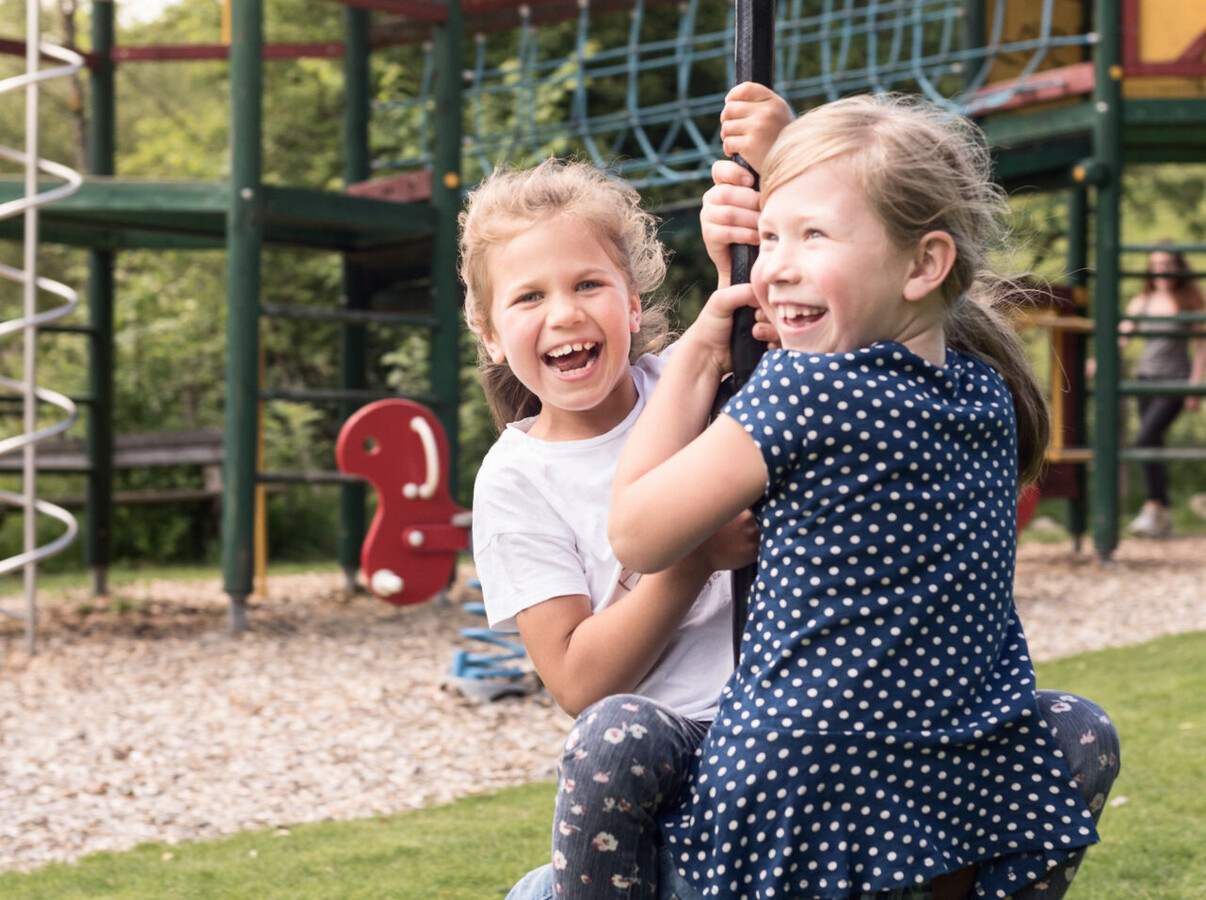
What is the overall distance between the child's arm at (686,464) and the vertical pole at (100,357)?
6.66 metres

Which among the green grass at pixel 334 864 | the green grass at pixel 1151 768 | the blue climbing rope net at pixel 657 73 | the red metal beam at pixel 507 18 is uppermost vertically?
the blue climbing rope net at pixel 657 73

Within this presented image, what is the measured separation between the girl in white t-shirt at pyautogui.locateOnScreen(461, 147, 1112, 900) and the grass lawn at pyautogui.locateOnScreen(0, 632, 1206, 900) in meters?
1.23

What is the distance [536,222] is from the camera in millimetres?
1795

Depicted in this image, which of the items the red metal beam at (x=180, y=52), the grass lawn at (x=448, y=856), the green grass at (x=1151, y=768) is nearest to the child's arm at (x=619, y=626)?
the grass lawn at (x=448, y=856)

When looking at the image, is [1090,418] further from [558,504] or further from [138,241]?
[558,504]

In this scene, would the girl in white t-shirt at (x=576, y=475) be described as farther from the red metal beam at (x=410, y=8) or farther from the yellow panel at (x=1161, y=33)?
the yellow panel at (x=1161, y=33)

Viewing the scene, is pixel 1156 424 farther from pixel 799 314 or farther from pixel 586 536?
pixel 799 314

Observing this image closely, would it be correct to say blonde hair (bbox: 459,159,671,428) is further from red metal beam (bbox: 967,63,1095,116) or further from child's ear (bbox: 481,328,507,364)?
red metal beam (bbox: 967,63,1095,116)

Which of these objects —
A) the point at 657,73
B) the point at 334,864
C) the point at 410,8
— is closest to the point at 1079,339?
the point at 410,8

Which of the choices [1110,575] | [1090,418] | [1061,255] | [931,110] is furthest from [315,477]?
[1061,255]

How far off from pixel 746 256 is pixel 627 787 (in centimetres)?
59

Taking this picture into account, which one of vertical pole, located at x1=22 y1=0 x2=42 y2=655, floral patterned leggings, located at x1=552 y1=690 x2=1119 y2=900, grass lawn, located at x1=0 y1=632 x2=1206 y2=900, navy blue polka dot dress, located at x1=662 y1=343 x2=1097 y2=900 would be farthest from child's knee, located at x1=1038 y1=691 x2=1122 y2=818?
vertical pole, located at x1=22 y1=0 x2=42 y2=655

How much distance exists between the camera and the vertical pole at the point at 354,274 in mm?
8055

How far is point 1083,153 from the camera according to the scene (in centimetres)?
832
